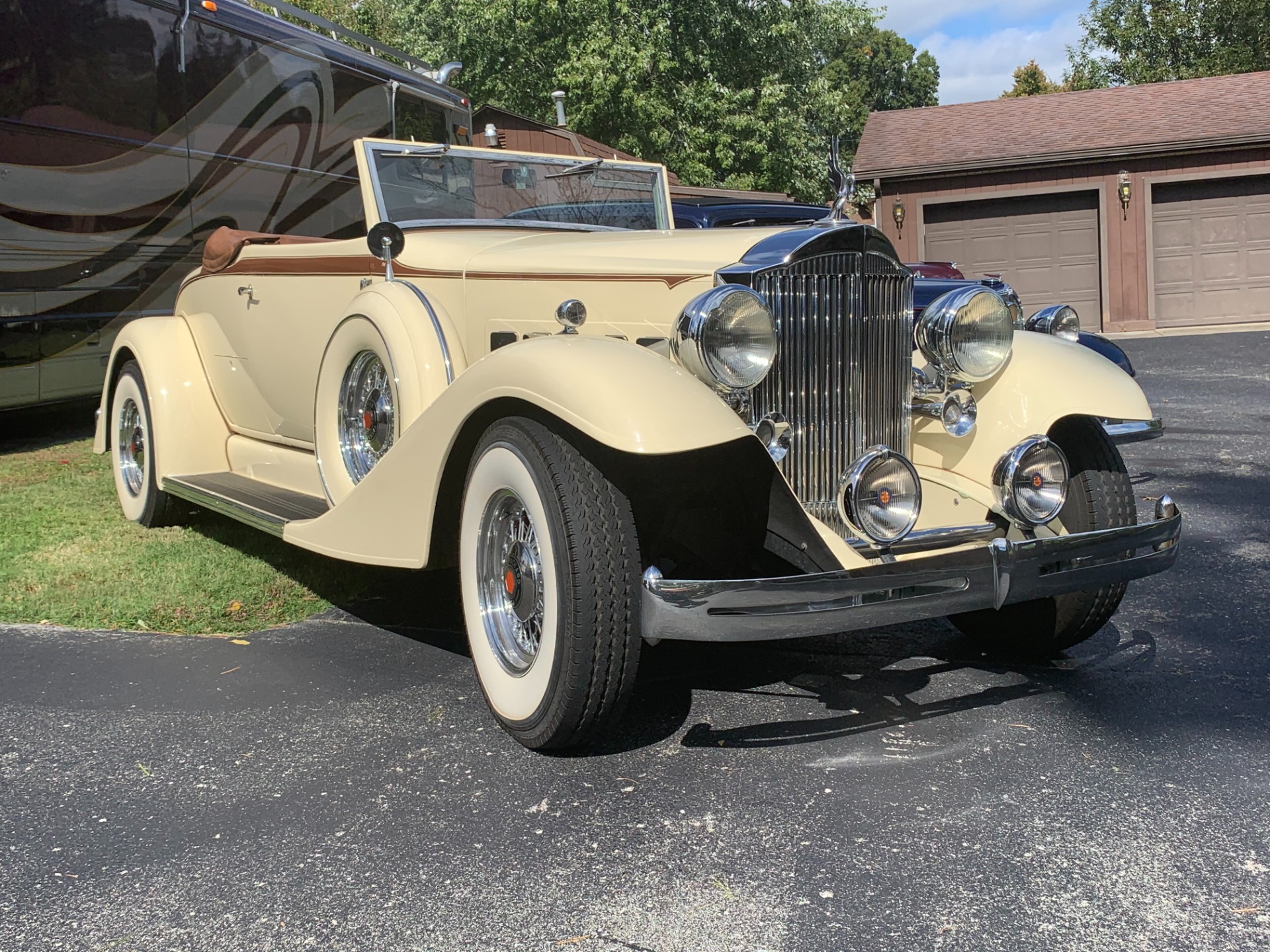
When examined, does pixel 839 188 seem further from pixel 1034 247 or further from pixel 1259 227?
pixel 1259 227

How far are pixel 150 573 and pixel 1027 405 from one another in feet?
11.6

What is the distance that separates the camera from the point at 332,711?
330cm

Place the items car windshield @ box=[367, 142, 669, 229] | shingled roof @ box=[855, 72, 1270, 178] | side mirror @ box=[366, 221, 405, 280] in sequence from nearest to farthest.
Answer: side mirror @ box=[366, 221, 405, 280]
car windshield @ box=[367, 142, 669, 229]
shingled roof @ box=[855, 72, 1270, 178]

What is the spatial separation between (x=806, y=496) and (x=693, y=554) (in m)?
0.37

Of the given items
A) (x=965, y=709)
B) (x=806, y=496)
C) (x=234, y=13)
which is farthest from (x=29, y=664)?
(x=234, y=13)

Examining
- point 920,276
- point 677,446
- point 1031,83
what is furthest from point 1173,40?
point 677,446

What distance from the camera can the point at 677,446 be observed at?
8.39ft

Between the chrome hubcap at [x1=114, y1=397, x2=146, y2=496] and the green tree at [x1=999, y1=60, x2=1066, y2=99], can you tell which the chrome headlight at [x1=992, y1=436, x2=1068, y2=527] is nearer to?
the chrome hubcap at [x1=114, y1=397, x2=146, y2=496]

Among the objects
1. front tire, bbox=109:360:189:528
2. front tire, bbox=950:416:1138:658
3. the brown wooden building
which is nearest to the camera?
front tire, bbox=950:416:1138:658

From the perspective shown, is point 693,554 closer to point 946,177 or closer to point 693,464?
point 693,464

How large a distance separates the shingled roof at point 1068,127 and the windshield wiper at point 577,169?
48.1 ft

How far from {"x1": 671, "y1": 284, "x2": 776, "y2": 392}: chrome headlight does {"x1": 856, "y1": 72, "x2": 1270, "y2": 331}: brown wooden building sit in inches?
621

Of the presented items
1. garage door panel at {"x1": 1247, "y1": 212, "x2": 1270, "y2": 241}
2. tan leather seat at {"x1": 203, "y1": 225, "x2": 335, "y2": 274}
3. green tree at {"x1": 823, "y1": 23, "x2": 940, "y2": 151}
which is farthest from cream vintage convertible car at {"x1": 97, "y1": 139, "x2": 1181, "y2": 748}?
green tree at {"x1": 823, "y1": 23, "x2": 940, "y2": 151}

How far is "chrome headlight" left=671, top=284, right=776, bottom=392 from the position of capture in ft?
9.41
